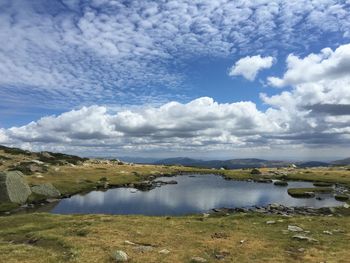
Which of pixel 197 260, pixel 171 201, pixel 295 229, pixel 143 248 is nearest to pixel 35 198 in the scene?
pixel 171 201

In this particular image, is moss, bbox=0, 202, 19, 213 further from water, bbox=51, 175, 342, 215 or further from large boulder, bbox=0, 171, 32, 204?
water, bbox=51, 175, 342, 215

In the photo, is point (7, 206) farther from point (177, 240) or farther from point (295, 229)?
point (295, 229)

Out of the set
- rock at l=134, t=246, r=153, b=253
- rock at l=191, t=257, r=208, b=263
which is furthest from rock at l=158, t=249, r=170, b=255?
rock at l=191, t=257, r=208, b=263

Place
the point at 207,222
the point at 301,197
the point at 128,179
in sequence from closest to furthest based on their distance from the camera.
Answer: the point at 207,222 < the point at 301,197 < the point at 128,179

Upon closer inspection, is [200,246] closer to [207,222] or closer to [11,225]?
[207,222]

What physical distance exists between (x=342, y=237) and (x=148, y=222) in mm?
24697

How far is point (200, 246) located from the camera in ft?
123

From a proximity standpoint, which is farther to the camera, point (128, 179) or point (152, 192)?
point (128, 179)

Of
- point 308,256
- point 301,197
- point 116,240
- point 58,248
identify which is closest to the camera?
point 308,256

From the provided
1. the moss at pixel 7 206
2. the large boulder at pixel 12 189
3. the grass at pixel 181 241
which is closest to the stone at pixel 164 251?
the grass at pixel 181 241

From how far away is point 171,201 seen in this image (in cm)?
10450

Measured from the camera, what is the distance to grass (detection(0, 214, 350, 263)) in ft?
108

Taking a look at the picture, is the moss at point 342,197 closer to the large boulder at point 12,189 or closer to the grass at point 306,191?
the grass at point 306,191

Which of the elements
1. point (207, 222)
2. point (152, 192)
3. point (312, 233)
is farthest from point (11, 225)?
point (152, 192)
